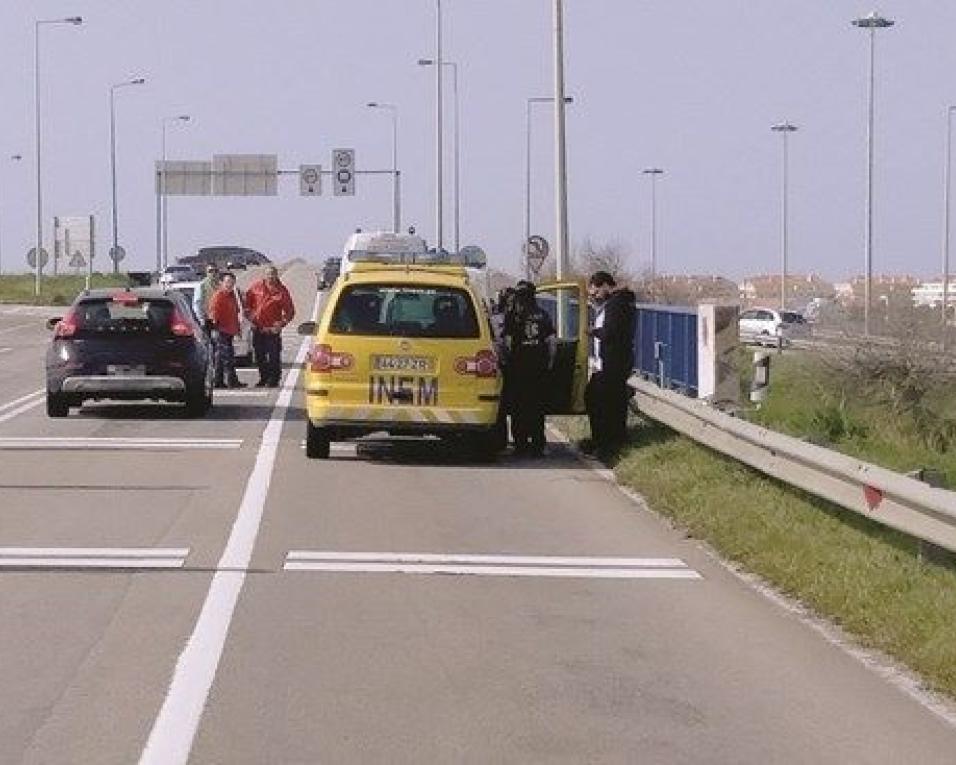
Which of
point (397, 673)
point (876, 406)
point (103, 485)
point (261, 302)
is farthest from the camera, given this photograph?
point (876, 406)

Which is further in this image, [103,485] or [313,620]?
[103,485]

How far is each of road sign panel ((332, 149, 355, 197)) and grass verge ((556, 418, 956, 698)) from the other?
2320 inches

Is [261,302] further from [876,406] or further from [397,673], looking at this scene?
[397,673]

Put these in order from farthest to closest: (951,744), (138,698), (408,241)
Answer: (408,241) → (138,698) → (951,744)

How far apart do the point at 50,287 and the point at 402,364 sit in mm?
76511

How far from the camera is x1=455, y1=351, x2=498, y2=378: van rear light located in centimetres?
1848

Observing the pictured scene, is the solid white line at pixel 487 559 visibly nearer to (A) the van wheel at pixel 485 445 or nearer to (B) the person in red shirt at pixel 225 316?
(A) the van wheel at pixel 485 445

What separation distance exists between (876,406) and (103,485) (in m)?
18.1

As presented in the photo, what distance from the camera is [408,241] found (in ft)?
148

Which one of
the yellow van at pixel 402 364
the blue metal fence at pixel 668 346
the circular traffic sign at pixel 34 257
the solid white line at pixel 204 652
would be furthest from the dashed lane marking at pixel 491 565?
the circular traffic sign at pixel 34 257

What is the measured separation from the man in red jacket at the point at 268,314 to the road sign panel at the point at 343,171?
4631 centimetres

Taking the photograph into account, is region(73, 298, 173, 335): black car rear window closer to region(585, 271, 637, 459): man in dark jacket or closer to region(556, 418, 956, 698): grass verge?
region(585, 271, 637, 459): man in dark jacket

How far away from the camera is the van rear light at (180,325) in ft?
Result: 78.1

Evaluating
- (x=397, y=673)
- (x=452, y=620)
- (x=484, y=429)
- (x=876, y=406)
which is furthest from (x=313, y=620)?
(x=876, y=406)
